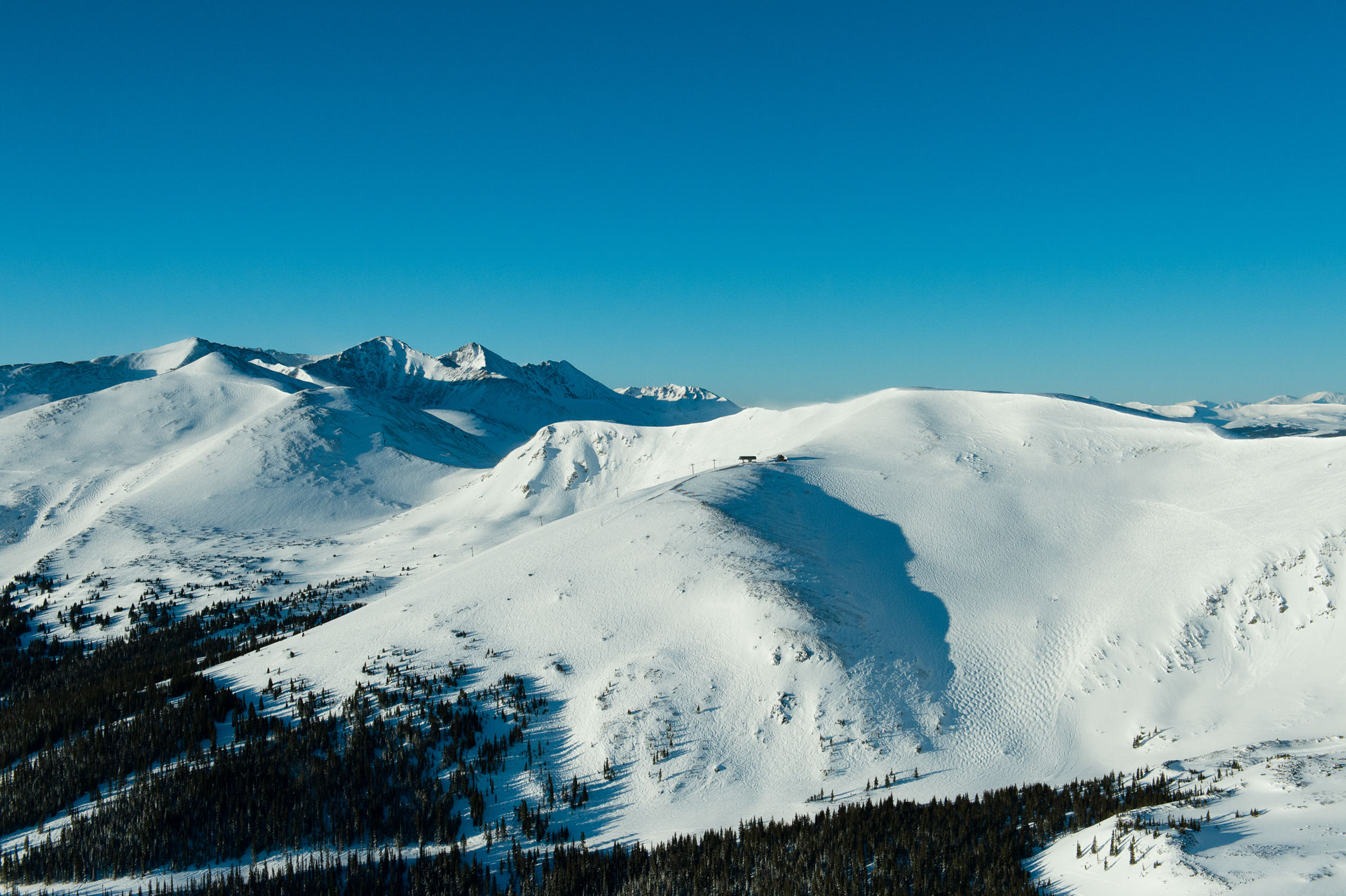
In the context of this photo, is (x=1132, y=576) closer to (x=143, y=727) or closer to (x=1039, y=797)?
(x=1039, y=797)

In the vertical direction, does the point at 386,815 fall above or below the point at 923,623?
below

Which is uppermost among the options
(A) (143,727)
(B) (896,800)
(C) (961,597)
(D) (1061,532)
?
(D) (1061,532)

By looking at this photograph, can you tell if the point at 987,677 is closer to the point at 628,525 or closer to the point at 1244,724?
the point at 1244,724

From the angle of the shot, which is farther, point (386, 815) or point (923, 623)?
point (923, 623)

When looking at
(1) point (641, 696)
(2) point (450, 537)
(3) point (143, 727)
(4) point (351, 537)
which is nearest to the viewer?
(3) point (143, 727)

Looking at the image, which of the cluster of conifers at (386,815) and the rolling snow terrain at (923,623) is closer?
the cluster of conifers at (386,815)

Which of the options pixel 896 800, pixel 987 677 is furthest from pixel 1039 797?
pixel 987 677

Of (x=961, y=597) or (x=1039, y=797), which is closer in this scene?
(x=1039, y=797)

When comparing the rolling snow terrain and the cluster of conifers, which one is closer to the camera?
the cluster of conifers

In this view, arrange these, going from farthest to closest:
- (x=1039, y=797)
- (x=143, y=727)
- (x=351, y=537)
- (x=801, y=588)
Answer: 1. (x=351, y=537)
2. (x=801, y=588)
3. (x=143, y=727)
4. (x=1039, y=797)

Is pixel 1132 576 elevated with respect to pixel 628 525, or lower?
lower
